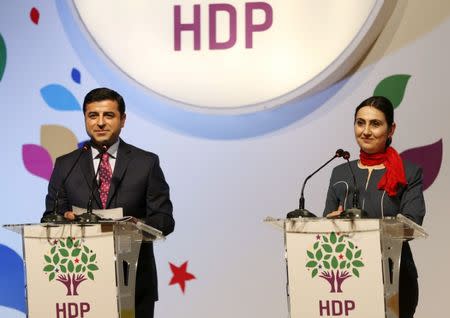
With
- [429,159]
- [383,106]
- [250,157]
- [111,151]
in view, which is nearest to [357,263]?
[383,106]

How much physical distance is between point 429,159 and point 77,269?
88.1 inches

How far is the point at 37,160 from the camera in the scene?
5.79 meters

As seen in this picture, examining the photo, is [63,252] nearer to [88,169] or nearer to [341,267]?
[88,169]

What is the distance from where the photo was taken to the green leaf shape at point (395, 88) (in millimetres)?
5285

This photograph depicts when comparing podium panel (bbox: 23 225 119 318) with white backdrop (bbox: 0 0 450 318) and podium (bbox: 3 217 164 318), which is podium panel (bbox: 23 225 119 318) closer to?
podium (bbox: 3 217 164 318)

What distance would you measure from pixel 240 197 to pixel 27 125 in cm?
135

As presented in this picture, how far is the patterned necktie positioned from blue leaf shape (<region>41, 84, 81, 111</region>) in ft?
4.67

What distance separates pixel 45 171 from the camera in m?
5.77

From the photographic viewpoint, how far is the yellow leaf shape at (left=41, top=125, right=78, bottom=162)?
573 cm

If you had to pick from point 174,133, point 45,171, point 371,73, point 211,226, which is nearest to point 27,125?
point 45,171

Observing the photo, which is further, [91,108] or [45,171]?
[45,171]

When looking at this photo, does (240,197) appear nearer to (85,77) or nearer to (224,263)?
(224,263)

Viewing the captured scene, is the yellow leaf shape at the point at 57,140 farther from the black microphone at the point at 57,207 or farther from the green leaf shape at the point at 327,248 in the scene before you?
the green leaf shape at the point at 327,248

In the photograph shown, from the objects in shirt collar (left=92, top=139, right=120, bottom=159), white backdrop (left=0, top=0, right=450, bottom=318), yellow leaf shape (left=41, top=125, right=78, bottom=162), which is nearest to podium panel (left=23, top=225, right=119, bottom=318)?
shirt collar (left=92, top=139, right=120, bottom=159)
